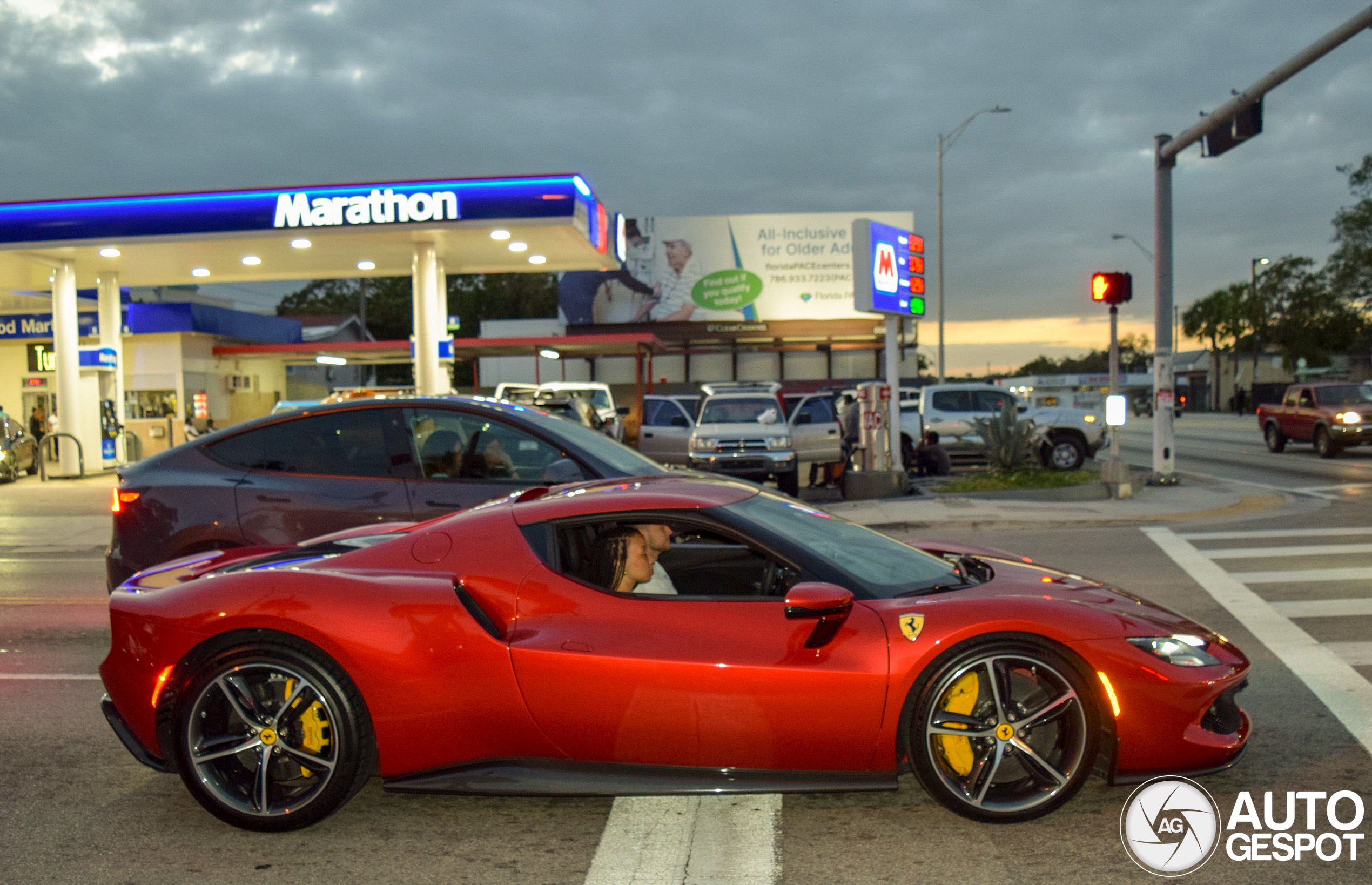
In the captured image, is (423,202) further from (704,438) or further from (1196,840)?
(1196,840)

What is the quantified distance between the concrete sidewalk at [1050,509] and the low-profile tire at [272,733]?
28.8 feet

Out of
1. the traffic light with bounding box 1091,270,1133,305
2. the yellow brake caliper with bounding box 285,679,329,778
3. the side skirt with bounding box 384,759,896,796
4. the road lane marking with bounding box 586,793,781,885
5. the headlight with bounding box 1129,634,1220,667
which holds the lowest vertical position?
the road lane marking with bounding box 586,793,781,885

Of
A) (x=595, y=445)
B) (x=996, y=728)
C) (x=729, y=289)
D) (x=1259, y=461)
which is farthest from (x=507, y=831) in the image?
(x=729, y=289)

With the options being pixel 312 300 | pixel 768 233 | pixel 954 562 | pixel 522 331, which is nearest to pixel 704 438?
pixel 954 562

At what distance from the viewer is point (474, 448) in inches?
263

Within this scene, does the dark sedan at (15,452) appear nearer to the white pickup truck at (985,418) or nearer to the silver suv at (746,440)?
the silver suv at (746,440)

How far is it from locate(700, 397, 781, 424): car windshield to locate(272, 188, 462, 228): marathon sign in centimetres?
615

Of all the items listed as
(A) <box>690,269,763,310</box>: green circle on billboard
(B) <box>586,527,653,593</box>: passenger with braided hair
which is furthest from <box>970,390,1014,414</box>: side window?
(A) <box>690,269,763,310</box>: green circle on billboard

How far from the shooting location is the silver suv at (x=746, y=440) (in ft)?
57.9

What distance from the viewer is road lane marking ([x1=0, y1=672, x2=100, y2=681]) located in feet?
20.5

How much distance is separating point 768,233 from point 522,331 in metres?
13.8

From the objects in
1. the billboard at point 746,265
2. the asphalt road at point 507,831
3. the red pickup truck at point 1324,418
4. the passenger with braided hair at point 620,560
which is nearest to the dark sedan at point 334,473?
the asphalt road at point 507,831

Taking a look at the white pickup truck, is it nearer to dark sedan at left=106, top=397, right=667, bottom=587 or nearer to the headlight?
dark sedan at left=106, top=397, right=667, bottom=587

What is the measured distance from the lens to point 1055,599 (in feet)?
13.0
